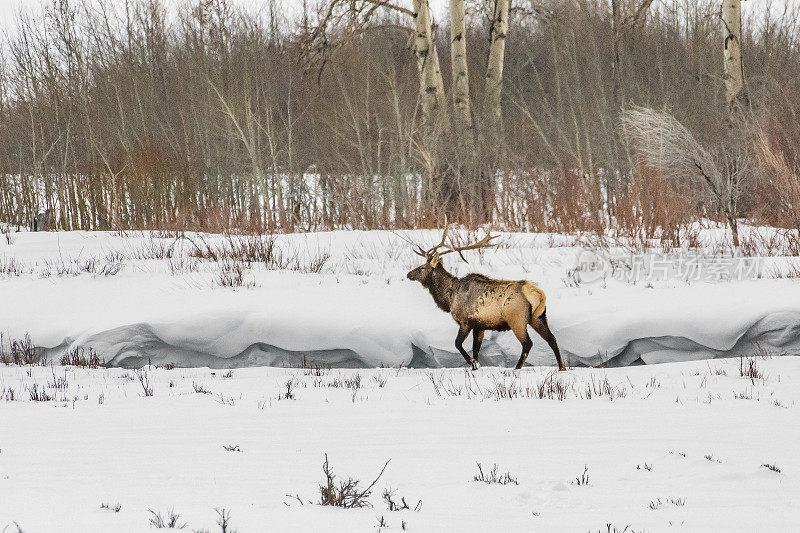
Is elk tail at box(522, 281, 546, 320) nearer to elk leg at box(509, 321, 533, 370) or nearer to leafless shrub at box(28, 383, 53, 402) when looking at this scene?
elk leg at box(509, 321, 533, 370)

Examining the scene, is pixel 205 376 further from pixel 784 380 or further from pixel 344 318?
pixel 784 380

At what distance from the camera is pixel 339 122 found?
21125 mm

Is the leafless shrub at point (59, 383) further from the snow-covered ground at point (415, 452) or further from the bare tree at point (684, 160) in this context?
the bare tree at point (684, 160)

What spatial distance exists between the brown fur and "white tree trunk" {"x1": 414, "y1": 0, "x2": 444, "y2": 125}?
28.9ft

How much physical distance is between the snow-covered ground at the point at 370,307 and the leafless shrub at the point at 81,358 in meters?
0.11

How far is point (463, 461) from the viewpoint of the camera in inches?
136

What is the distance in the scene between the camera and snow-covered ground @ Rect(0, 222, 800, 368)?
23.5ft

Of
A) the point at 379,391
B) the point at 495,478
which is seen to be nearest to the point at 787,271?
the point at 379,391

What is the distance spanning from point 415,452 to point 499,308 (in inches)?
118

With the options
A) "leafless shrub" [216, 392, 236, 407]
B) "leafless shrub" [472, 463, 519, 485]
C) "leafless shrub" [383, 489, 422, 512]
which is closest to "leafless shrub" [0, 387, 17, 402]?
"leafless shrub" [216, 392, 236, 407]

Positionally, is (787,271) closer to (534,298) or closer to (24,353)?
(534,298)

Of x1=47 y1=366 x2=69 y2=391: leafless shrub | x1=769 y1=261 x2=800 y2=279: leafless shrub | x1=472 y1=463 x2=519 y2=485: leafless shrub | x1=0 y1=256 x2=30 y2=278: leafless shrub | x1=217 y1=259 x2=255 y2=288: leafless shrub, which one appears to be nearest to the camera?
x1=472 y1=463 x2=519 y2=485: leafless shrub

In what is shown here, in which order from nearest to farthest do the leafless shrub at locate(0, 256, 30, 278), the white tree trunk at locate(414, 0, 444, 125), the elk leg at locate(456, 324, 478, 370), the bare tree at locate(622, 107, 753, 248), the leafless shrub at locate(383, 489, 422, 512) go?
the leafless shrub at locate(383, 489, 422, 512) < the elk leg at locate(456, 324, 478, 370) < the leafless shrub at locate(0, 256, 30, 278) < the bare tree at locate(622, 107, 753, 248) < the white tree trunk at locate(414, 0, 444, 125)

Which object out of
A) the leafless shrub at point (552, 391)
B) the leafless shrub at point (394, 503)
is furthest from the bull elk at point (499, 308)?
the leafless shrub at point (394, 503)
